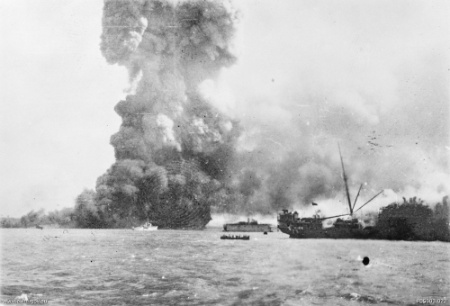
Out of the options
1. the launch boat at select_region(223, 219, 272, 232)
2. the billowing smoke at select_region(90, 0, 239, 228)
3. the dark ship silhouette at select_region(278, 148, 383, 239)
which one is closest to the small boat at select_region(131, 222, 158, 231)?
the billowing smoke at select_region(90, 0, 239, 228)

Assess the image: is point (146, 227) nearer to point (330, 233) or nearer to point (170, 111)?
point (170, 111)

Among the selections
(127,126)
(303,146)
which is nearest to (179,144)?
(127,126)

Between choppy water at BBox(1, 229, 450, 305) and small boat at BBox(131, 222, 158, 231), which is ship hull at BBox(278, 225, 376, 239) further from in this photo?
small boat at BBox(131, 222, 158, 231)

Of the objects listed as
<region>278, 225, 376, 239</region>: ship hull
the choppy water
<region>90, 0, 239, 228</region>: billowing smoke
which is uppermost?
<region>90, 0, 239, 228</region>: billowing smoke

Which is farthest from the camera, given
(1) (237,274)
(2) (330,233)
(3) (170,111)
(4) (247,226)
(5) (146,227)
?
(5) (146,227)

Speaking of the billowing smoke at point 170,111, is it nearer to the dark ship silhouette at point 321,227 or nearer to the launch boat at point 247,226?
the launch boat at point 247,226

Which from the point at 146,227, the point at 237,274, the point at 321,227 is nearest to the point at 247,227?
the point at 321,227
